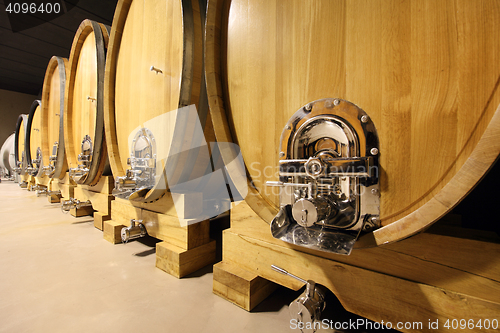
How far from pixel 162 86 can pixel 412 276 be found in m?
1.27

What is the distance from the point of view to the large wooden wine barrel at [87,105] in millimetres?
1816

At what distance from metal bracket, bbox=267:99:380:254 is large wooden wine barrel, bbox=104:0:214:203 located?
25.5 inches

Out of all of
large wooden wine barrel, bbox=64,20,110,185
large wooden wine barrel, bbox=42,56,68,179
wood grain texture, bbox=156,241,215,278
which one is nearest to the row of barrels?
wood grain texture, bbox=156,241,215,278

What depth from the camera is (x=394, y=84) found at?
513 mm

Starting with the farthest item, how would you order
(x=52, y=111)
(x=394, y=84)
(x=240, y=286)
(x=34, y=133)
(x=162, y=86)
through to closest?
(x=34, y=133)
(x=52, y=111)
(x=162, y=86)
(x=240, y=286)
(x=394, y=84)

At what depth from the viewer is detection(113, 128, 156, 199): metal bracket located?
1.20 m

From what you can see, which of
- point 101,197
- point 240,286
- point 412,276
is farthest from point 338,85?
point 101,197

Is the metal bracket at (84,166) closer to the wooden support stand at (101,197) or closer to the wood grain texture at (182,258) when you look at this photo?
the wooden support stand at (101,197)

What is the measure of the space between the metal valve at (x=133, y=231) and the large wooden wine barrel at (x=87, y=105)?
783mm

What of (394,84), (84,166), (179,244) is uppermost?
(394,84)

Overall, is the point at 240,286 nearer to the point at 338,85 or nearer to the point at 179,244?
the point at 179,244

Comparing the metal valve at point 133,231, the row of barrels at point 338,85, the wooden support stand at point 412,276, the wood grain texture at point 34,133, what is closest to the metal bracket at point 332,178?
the row of barrels at point 338,85

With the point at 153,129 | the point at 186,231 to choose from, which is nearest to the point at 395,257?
the point at 186,231

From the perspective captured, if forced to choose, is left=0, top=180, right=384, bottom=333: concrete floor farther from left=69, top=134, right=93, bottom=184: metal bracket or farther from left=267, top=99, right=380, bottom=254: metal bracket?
left=69, top=134, right=93, bottom=184: metal bracket
